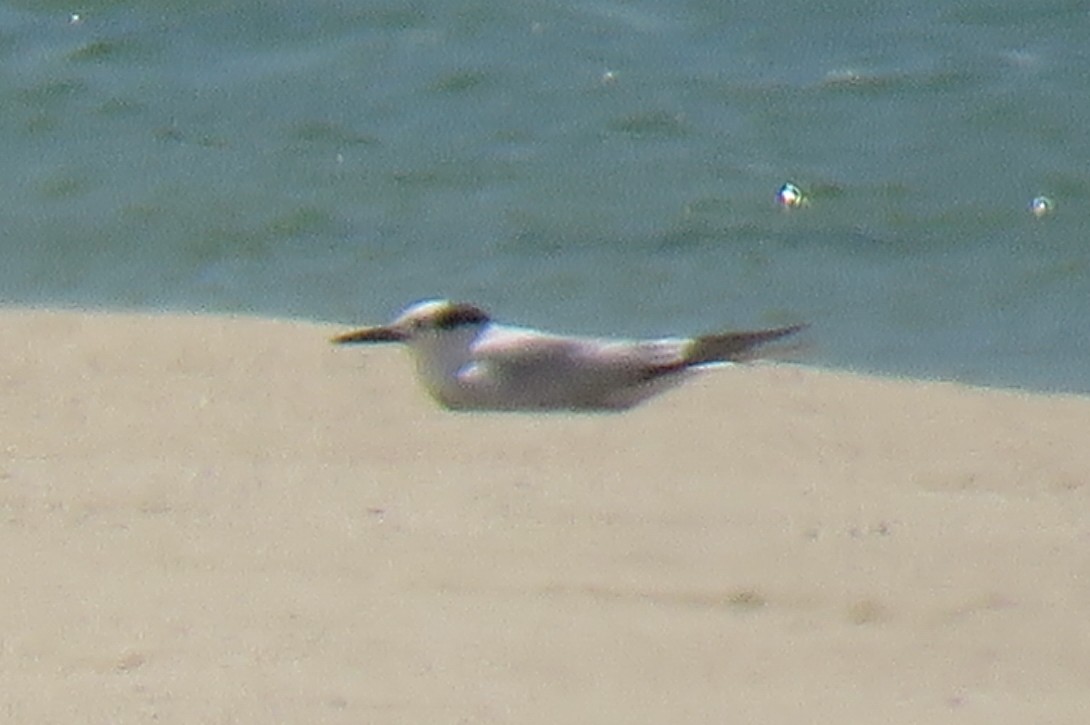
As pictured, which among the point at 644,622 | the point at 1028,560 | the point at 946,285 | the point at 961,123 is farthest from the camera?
the point at 961,123

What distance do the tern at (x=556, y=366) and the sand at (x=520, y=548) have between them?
13 centimetres

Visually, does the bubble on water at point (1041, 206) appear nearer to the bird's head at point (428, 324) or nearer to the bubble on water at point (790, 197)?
the bubble on water at point (790, 197)

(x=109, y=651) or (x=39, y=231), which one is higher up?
(x=109, y=651)

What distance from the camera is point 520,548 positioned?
5223 mm

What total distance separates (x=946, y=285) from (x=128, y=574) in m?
4.87

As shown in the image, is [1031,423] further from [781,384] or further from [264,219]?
[264,219]

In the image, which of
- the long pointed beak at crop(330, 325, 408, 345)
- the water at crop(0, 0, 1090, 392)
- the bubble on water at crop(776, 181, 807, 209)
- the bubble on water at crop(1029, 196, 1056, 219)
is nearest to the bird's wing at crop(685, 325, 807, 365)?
the long pointed beak at crop(330, 325, 408, 345)

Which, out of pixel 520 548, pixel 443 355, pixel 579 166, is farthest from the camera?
pixel 579 166

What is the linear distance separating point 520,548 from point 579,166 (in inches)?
211

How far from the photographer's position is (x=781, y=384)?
23.7 ft

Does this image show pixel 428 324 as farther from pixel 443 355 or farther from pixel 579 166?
pixel 579 166

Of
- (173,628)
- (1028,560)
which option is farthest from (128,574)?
(1028,560)

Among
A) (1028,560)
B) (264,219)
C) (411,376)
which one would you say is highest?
(1028,560)

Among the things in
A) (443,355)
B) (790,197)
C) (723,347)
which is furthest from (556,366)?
(790,197)
